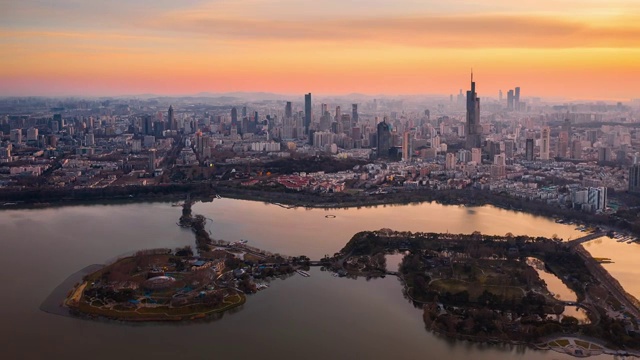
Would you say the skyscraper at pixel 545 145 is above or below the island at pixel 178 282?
above

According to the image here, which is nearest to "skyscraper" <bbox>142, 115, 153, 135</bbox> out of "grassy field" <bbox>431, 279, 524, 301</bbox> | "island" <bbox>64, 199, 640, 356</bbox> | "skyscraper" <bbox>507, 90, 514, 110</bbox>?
"island" <bbox>64, 199, 640, 356</bbox>

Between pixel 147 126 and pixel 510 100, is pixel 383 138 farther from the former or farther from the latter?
pixel 510 100

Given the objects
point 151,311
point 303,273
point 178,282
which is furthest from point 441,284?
point 151,311

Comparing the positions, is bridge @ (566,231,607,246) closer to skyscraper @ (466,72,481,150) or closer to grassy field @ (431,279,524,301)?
grassy field @ (431,279,524,301)

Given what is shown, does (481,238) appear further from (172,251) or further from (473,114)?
(473,114)

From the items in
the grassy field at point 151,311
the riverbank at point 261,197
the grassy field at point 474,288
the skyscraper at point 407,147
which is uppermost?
the skyscraper at point 407,147

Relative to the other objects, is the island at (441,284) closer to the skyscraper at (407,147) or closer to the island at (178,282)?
the island at (178,282)

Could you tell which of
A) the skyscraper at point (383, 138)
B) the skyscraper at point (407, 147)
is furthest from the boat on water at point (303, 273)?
the skyscraper at point (383, 138)
